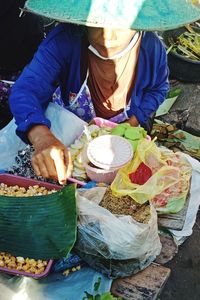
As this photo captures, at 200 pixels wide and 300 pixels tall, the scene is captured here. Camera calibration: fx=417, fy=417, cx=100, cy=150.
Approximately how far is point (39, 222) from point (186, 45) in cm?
322

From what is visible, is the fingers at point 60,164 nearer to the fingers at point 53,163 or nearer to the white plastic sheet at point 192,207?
the fingers at point 53,163

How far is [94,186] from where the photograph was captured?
1700 mm

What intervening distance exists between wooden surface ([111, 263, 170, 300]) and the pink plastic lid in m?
0.44

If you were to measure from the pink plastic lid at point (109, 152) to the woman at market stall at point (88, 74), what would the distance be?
0.11 metres

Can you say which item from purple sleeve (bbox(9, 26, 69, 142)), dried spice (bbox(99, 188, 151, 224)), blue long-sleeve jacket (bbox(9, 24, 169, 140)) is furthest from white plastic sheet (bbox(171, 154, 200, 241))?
purple sleeve (bbox(9, 26, 69, 142))

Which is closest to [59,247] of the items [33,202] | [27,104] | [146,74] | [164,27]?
[33,202]

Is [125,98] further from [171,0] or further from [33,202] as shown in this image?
[33,202]

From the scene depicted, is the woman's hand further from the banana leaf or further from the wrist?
the banana leaf

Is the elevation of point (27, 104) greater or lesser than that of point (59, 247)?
greater

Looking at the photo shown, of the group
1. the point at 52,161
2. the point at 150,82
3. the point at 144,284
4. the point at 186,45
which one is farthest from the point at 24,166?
the point at 186,45

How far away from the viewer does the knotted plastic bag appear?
161 centimetres

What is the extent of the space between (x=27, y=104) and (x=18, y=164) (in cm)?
29

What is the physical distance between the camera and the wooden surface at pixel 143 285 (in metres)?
1.58

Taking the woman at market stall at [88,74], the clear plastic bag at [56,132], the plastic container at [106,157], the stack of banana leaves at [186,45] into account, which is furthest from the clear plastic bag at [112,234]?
the stack of banana leaves at [186,45]
